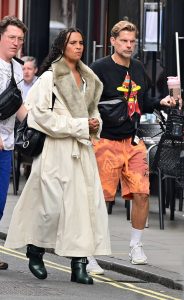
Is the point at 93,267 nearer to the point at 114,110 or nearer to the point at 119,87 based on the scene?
the point at 114,110

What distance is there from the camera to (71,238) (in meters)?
9.91

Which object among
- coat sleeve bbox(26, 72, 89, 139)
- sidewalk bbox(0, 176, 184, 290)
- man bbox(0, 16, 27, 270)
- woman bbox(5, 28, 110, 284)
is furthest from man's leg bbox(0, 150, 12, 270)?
sidewalk bbox(0, 176, 184, 290)

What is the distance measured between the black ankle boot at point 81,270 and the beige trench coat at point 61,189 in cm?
11

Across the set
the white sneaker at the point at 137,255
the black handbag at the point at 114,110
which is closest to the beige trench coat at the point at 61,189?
the black handbag at the point at 114,110

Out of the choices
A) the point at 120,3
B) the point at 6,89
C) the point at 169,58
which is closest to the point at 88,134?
the point at 6,89

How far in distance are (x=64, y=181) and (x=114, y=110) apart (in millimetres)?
1188

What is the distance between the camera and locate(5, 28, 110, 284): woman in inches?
392

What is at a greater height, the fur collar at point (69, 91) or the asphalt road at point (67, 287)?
the fur collar at point (69, 91)

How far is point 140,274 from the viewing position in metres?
10.7

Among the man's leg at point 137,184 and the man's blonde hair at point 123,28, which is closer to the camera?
the man's leg at point 137,184

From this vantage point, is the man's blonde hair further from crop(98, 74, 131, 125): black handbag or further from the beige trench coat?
the beige trench coat

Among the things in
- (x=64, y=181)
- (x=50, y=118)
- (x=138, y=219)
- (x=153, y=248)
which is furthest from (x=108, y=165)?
(x=153, y=248)

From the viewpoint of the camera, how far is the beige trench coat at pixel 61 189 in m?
9.96

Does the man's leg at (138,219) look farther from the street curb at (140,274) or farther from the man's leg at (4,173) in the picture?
the man's leg at (4,173)
